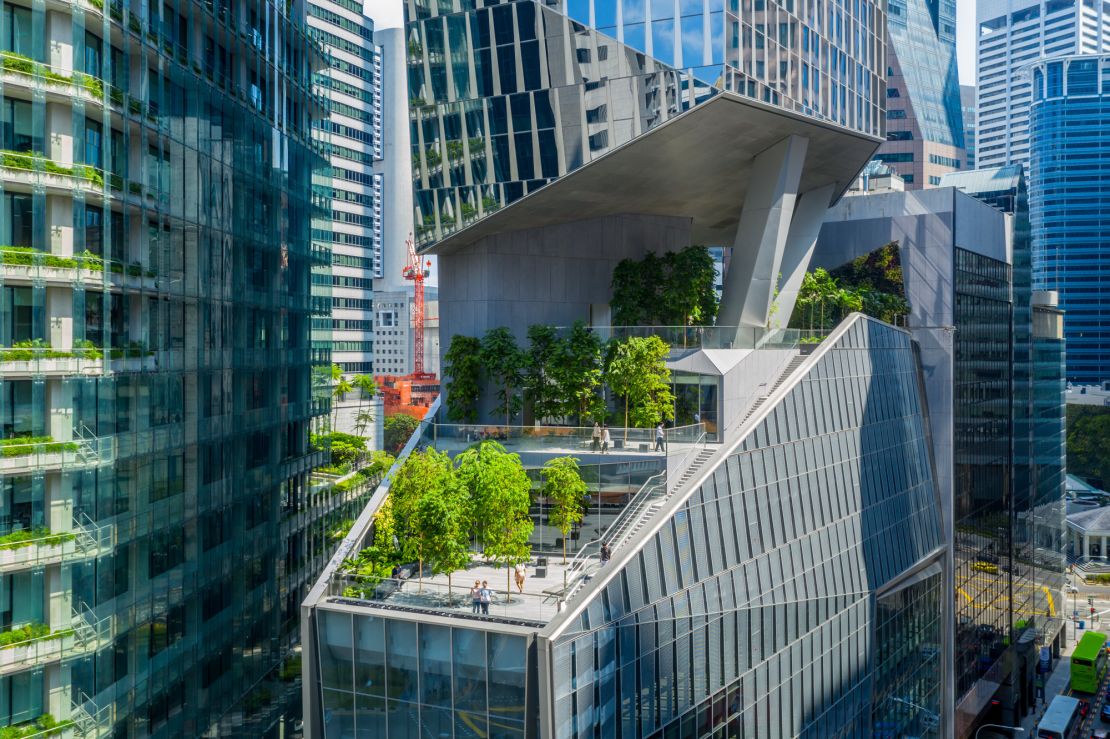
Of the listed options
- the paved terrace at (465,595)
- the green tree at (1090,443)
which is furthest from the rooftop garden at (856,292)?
the green tree at (1090,443)

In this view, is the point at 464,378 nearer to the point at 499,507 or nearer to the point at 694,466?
the point at 694,466

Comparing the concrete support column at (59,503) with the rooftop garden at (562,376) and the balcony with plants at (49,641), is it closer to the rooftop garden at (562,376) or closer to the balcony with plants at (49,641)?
the balcony with plants at (49,641)

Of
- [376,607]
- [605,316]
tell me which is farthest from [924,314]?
[376,607]

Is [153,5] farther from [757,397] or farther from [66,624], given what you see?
[757,397]

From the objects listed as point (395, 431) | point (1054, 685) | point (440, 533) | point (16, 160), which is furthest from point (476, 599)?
point (395, 431)

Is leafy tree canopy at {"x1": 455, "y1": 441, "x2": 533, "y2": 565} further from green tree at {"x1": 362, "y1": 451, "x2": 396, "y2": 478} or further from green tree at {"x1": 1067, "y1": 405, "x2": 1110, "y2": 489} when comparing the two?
green tree at {"x1": 1067, "y1": 405, "x2": 1110, "y2": 489}
